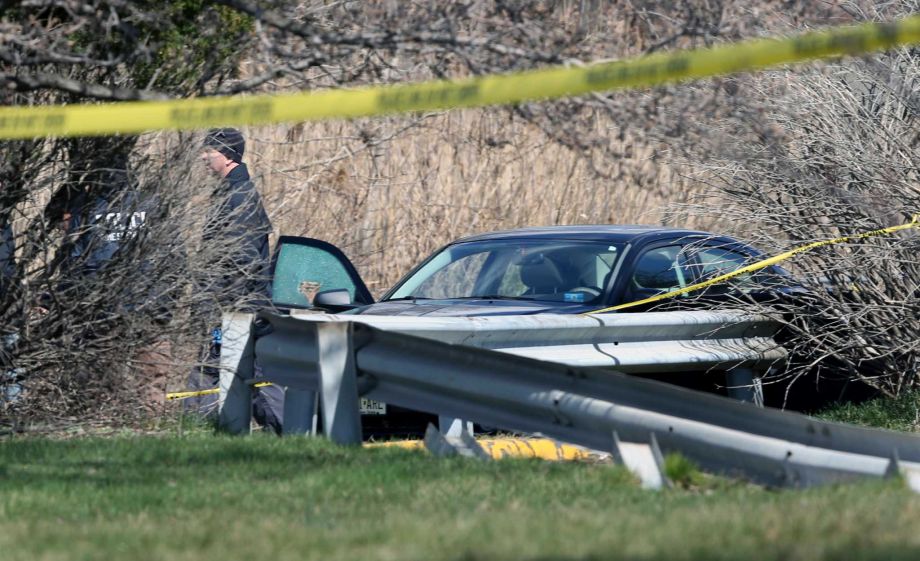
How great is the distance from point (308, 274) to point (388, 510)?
495 centimetres

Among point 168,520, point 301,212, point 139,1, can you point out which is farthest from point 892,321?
point 301,212

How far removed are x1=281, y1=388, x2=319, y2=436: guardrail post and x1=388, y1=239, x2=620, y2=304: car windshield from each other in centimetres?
218

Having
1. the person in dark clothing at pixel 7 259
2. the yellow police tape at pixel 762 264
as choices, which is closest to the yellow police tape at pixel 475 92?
the person in dark clothing at pixel 7 259

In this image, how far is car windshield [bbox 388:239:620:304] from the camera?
919 centimetres

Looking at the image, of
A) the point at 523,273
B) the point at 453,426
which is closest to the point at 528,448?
the point at 453,426

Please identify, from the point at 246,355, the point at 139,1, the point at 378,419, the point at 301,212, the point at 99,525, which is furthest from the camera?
the point at 301,212

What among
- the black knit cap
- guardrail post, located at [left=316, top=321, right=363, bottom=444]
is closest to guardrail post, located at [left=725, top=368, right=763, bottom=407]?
guardrail post, located at [left=316, top=321, right=363, bottom=444]

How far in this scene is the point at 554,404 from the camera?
616cm

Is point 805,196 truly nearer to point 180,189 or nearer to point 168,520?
point 180,189

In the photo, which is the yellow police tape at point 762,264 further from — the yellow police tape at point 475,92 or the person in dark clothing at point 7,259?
the yellow police tape at point 475,92

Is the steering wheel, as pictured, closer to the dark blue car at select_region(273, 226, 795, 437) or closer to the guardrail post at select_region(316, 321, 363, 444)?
the dark blue car at select_region(273, 226, 795, 437)

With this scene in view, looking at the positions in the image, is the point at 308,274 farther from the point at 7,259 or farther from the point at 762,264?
the point at 762,264

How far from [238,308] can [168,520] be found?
4.00 metres

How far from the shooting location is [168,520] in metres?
4.87
